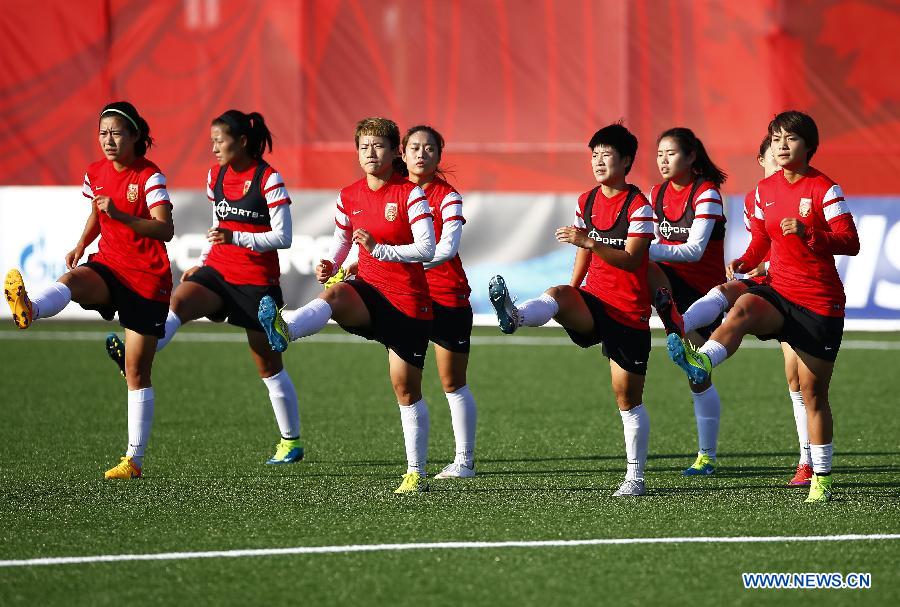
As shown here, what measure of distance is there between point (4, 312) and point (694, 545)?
39.1ft

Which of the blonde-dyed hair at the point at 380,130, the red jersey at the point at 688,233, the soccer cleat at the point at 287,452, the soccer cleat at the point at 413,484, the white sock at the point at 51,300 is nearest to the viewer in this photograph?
the blonde-dyed hair at the point at 380,130

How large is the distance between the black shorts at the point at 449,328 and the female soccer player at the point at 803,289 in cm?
167

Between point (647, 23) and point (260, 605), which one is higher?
point (647, 23)

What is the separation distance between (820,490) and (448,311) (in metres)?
2.26

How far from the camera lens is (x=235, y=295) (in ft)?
27.0

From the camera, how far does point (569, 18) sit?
18.5 meters

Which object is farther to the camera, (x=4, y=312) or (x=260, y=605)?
(x=4, y=312)

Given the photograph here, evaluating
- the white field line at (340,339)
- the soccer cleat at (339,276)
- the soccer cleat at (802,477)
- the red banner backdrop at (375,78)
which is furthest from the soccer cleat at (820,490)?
the red banner backdrop at (375,78)

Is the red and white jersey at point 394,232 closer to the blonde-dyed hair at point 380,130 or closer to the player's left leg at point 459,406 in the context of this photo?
the blonde-dyed hair at point 380,130

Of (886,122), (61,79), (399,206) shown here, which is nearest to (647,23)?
(886,122)

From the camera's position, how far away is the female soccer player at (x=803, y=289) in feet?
22.9

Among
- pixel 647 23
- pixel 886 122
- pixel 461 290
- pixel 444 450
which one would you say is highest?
pixel 647 23

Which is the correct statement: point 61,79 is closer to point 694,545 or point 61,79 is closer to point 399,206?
point 399,206

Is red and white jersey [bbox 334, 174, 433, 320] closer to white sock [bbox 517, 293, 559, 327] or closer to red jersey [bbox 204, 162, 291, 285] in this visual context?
white sock [bbox 517, 293, 559, 327]
